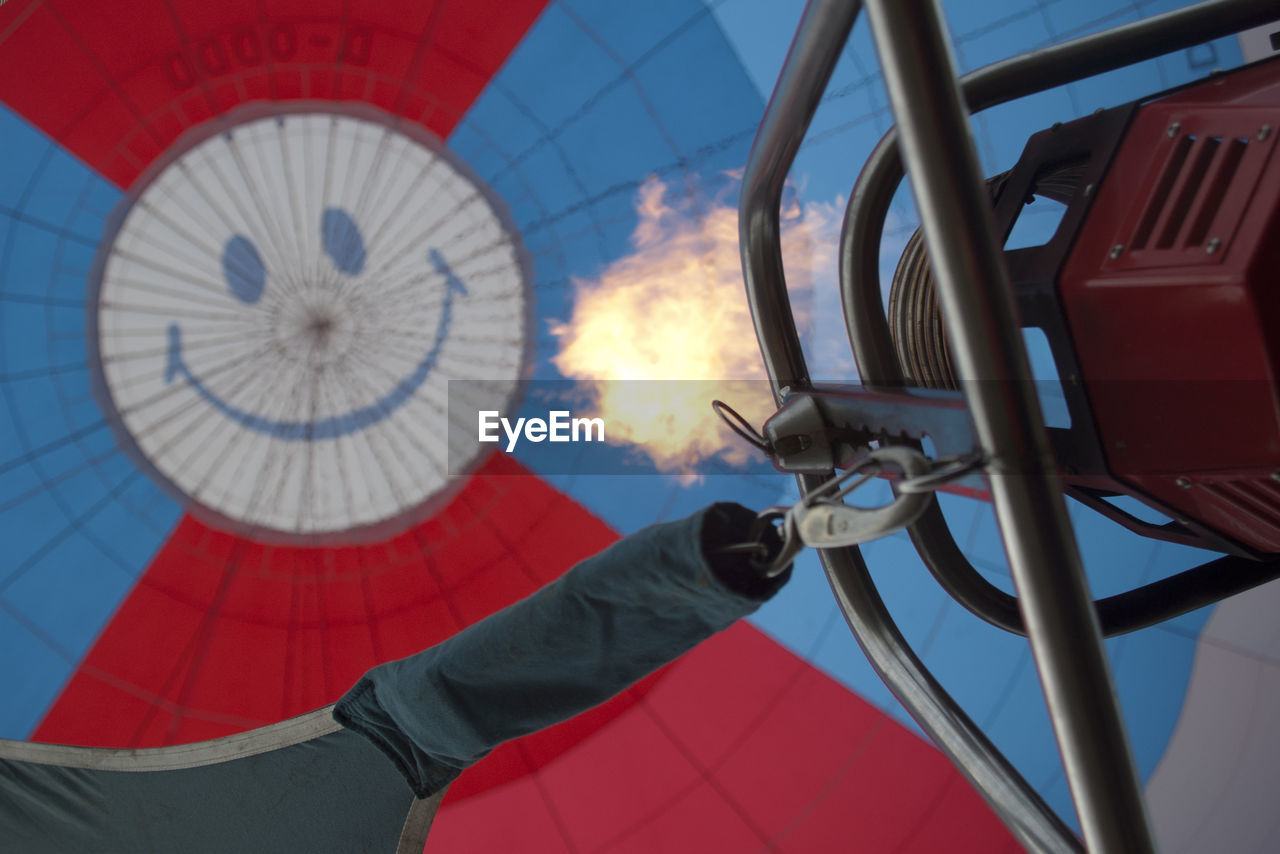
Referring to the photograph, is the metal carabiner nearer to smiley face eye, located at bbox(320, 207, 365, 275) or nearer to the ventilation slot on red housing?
the ventilation slot on red housing

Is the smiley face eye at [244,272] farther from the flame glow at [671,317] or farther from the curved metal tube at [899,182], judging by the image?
the curved metal tube at [899,182]

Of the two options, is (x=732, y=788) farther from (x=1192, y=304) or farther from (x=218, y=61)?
(x=218, y=61)

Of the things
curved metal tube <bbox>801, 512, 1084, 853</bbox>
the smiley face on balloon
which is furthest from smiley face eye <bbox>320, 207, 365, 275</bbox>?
curved metal tube <bbox>801, 512, 1084, 853</bbox>

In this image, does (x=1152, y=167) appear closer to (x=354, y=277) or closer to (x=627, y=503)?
(x=627, y=503)

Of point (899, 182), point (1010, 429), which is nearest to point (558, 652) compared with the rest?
point (1010, 429)

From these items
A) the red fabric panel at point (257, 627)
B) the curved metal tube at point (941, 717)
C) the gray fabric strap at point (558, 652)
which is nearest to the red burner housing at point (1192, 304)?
the curved metal tube at point (941, 717)
